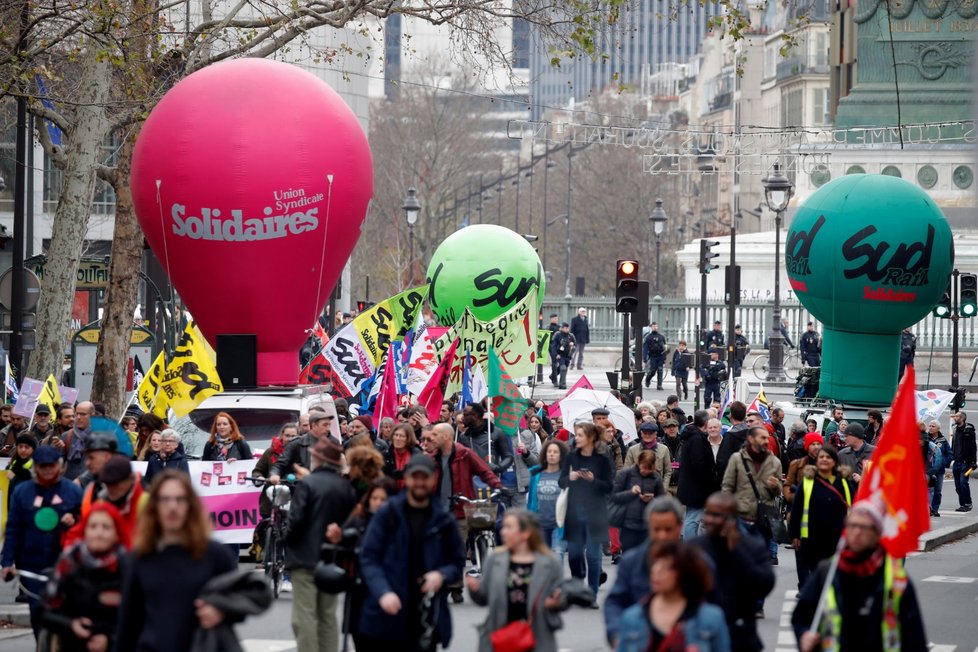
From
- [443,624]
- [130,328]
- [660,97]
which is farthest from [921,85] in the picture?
[660,97]

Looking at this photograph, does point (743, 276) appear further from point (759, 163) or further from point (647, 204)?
point (647, 204)

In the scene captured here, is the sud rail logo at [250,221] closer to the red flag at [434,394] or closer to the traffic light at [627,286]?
the red flag at [434,394]

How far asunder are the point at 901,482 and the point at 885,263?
17.0 metres

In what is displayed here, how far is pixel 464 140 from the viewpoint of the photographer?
3826 inches

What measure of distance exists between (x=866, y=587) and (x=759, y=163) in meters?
47.0

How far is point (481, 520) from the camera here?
13.2m

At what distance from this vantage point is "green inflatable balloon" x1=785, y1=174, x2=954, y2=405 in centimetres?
2619

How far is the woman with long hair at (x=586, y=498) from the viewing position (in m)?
15.2

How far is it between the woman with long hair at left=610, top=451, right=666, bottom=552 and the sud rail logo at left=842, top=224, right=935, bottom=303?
11.1m

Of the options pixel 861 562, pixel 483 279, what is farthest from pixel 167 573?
pixel 483 279

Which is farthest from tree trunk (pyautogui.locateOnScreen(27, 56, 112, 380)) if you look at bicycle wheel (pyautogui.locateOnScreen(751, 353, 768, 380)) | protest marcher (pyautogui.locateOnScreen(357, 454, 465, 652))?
bicycle wheel (pyautogui.locateOnScreen(751, 353, 768, 380))

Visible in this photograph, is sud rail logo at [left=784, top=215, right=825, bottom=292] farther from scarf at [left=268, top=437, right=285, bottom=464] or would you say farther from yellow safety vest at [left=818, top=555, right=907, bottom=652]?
yellow safety vest at [left=818, top=555, right=907, bottom=652]

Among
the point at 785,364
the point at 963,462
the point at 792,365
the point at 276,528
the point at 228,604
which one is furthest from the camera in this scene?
the point at 792,365

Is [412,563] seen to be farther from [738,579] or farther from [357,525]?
[738,579]
